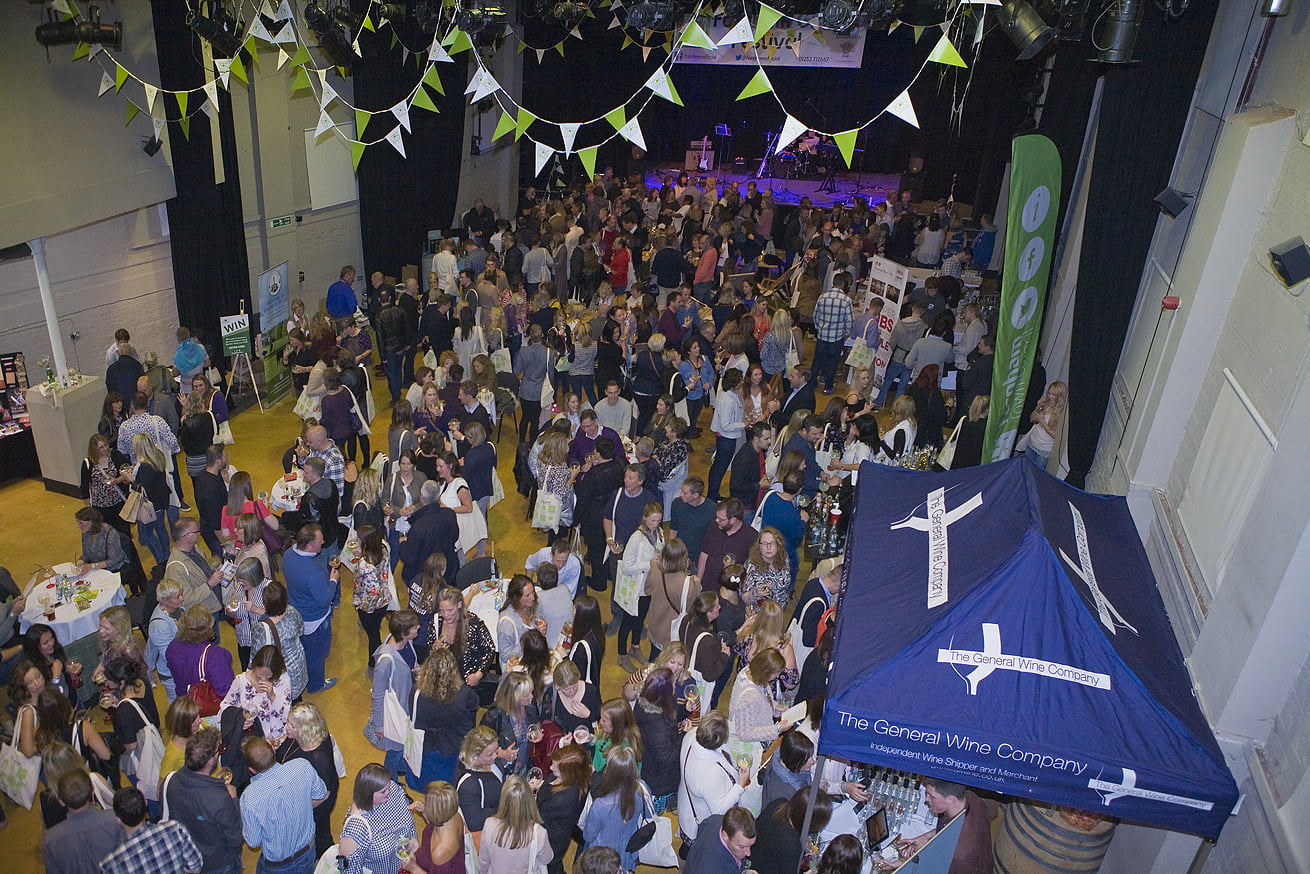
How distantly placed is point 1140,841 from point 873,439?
128 inches

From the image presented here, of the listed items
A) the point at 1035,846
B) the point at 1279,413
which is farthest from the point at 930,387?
the point at 1035,846

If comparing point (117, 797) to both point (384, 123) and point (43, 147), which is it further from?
point (384, 123)

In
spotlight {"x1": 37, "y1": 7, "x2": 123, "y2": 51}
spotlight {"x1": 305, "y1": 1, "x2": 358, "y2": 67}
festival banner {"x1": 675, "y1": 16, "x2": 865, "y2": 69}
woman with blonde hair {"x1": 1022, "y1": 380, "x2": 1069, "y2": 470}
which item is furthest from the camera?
festival banner {"x1": 675, "y1": 16, "x2": 865, "y2": 69}

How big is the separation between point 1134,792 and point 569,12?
9.52 metres

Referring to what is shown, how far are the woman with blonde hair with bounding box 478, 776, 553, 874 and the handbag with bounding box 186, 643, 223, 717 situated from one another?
1791 mm

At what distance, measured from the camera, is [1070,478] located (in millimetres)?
6898

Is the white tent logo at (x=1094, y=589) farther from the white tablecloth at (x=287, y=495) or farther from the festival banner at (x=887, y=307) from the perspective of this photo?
the festival banner at (x=887, y=307)

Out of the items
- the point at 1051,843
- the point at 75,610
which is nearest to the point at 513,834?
the point at 1051,843

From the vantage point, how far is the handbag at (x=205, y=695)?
451 cm

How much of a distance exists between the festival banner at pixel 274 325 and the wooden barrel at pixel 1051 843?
8.51 metres

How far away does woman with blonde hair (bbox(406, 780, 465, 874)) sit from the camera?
3.54 meters

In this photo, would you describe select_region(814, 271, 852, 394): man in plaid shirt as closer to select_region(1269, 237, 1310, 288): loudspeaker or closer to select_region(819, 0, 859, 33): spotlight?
select_region(819, 0, 859, 33): spotlight

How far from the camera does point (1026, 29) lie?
5887mm

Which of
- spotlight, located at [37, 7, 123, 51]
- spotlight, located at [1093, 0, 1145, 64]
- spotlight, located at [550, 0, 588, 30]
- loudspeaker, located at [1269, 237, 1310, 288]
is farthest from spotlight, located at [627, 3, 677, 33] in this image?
loudspeaker, located at [1269, 237, 1310, 288]
